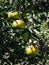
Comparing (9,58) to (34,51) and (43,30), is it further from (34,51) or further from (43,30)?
(43,30)

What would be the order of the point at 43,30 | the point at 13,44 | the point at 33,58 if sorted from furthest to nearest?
the point at 43,30 < the point at 33,58 < the point at 13,44

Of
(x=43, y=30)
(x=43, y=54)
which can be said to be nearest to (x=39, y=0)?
(x=43, y=54)

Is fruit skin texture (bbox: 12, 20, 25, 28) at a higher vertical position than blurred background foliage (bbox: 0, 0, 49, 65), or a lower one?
higher

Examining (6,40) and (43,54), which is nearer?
(6,40)

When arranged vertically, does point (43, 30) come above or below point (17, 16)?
below

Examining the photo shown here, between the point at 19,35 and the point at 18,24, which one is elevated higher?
the point at 18,24

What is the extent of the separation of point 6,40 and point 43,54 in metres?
0.76

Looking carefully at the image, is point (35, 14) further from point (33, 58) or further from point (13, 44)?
point (33, 58)

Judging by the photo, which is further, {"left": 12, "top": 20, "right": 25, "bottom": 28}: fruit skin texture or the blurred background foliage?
the blurred background foliage

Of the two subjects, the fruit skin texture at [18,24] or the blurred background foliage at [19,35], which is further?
the blurred background foliage at [19,35]

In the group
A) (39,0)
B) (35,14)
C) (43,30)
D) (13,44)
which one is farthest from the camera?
(43,30)

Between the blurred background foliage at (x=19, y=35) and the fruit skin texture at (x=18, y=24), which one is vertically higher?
the fruit skin texture at (x=18, y=24)

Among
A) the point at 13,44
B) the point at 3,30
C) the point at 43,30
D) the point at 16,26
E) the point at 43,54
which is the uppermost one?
the point at 16,26

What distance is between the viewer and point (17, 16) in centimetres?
212
